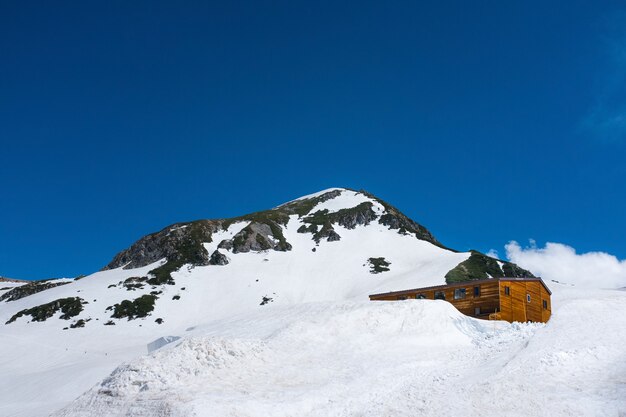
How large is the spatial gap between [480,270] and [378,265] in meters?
21.1

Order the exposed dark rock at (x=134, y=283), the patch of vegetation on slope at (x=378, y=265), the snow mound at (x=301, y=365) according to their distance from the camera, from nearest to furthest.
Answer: the snow mound at (x=301, y=365) → the exposed dark rock at (x=134, y=283) → the patch of vegetation on slope at (x=378, y=265)

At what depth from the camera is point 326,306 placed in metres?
33.1

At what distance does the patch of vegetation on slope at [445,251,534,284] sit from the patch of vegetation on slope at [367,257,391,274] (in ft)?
51.0

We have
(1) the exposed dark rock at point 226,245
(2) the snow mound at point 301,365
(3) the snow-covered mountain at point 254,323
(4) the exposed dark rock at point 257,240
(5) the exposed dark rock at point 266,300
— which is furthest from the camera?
(4) the exposed dark rock at point 257,240

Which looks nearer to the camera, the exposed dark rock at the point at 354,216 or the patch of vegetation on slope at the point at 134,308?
the patch of vegetation on slope at the point at 134,308

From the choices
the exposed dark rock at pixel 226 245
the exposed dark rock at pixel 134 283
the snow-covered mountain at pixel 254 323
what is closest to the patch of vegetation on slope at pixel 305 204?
the snow-covered mountain at pixel 254 323

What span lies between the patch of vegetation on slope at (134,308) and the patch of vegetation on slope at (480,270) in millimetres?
51800

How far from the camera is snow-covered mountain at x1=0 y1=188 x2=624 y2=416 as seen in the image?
1958 cm

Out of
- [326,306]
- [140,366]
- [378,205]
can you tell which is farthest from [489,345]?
[378,205]

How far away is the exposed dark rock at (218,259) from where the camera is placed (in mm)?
103856

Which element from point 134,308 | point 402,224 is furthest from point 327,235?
point 134,308

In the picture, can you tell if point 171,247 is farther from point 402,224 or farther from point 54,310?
point 402,224

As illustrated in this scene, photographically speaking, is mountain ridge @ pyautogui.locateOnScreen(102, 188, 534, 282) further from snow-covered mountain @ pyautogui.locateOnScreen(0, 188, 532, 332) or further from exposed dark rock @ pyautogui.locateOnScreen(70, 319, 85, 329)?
exposed dark rock @ pyautogui.locateOnScreen(70, 319, 85, 329)

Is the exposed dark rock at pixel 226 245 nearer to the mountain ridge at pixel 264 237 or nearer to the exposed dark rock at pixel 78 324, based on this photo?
the mountain ridge at pixel 264 237
